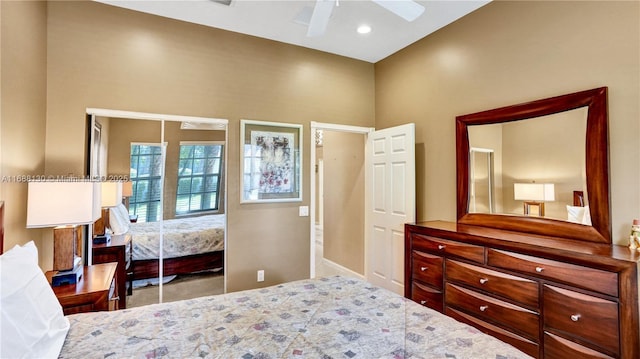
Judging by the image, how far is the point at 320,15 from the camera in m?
2.04

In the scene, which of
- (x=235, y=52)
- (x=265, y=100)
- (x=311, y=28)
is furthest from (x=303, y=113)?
(x=311, y=28)

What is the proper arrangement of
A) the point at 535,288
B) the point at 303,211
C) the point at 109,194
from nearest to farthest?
the point at 535,288 < the point at 109,194 < the point at 303,211

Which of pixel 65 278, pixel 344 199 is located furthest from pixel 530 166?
pixel 65 278

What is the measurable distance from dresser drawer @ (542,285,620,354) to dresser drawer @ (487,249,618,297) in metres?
0.07

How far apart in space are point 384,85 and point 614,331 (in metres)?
3.23

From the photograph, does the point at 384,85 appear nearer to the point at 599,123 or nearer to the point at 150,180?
the point at 599,123

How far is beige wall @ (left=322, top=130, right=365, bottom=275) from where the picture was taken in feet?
14.4

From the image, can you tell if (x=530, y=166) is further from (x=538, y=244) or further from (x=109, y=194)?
(x=109, y=194)

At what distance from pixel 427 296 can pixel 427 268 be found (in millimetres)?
257

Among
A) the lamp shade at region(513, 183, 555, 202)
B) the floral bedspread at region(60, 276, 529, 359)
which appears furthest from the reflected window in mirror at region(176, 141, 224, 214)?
the lamp shade at region(513, 183, 555, 202)

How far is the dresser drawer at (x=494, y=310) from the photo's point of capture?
6.63 feet

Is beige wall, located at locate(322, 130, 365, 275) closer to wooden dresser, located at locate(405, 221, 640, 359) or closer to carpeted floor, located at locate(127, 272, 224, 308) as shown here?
wooden dresser, located at locate(405, 221, 640, 359)

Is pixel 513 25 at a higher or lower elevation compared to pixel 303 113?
higher

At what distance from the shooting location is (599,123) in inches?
81.7
